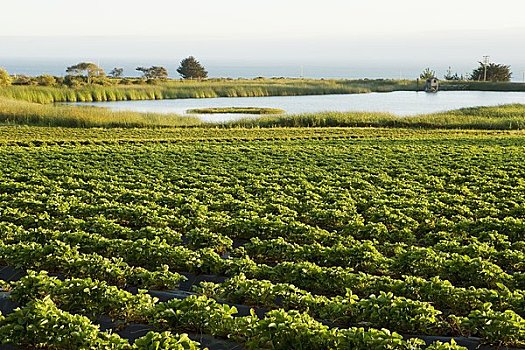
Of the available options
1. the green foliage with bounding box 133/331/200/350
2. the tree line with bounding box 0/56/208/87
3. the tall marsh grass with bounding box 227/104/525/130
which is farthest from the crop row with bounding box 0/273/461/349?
the tree line with bounding box 0/56/208/87

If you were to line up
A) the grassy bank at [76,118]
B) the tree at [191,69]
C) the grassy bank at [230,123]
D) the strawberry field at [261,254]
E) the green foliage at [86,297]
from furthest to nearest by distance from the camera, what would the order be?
1. the tree at [191,69]
2. the grassy bank at [230,123]
3. the grassy bank at [76,118]
4. the green foliage at [86,297]
5. the strawberry field at [261,254]

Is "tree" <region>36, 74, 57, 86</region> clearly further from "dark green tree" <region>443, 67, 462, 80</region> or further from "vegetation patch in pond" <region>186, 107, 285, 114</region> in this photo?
"dark green tree" <region>443, 67, 462, 80</region>

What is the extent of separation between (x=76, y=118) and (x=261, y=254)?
31348mm

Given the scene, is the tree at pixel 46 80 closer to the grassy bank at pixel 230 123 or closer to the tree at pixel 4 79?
the tree at pixel 4 79

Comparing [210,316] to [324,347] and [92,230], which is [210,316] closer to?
[324,347]

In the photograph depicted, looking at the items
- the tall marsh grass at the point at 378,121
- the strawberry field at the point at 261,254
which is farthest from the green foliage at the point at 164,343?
the tall marsh grass at the point at 378,121

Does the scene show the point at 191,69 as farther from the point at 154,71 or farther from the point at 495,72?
the point at 495,72

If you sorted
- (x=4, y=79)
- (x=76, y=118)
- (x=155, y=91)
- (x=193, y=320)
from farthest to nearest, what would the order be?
1. (x=155, y=91)
2. (x=4, y=79)
3. (x=76, y=118)
4. (x=193, y=320)

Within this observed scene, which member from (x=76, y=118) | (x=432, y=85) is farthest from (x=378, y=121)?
(x=432, y=85)

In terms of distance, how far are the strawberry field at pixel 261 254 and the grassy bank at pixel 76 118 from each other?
17304 millimetres

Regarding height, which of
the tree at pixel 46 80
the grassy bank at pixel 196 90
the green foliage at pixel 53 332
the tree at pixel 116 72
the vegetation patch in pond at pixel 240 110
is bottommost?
the vegetation patch in pond at pixel 240 110

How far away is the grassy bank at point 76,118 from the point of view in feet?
129

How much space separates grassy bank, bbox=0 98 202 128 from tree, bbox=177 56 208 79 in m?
85.8

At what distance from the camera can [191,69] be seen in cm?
12756
